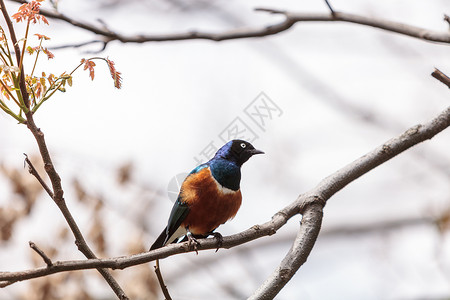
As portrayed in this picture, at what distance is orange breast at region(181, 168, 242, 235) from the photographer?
379cm

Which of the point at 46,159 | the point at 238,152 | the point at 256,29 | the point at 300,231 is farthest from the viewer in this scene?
the point at 256,29

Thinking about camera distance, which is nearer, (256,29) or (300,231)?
(300,231)

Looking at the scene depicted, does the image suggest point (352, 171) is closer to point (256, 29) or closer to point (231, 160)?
point (231, 160)

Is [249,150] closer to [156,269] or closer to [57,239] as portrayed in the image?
[156,269]

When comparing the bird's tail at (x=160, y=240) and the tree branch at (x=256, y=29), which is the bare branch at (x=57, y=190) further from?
the tree branch at (x=256, y=29)

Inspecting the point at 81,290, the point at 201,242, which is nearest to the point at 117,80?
the point at 201,242

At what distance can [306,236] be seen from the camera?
3.22 meters

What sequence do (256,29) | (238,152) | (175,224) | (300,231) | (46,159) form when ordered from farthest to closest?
(256,29) → (238,152) → (175,224) → (300,231) → (46,159)

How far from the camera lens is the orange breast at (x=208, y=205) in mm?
3789

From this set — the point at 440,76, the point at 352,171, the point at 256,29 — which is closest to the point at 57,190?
the point at 352,171

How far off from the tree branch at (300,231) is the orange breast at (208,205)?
0.47 meters

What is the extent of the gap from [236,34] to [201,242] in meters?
1.93

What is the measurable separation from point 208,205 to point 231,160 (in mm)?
523

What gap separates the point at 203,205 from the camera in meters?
3.82
